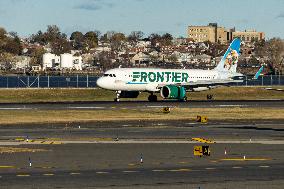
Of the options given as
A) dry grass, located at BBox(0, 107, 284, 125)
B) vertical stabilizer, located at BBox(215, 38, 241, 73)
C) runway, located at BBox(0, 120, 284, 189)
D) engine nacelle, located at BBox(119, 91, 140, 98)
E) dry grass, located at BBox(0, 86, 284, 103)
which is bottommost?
runway, located at BBox(0, 120, 284, 189)

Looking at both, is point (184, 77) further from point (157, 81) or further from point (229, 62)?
point (229, 62)

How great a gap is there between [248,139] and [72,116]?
26483 millimetres

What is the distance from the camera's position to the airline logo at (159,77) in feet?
347

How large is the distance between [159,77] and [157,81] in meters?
0.74

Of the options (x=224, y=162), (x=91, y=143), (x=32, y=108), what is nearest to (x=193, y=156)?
(x=224, y=162)

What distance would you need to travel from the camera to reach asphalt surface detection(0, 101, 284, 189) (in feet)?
117

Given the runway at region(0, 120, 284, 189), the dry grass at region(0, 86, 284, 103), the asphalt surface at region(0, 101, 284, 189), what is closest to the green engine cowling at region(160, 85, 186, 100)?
the dry grass at region(0, 86, 284, 103)

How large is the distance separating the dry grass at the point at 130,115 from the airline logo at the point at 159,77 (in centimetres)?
1916

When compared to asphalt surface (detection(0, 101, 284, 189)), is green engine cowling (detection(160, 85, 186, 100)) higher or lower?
higher

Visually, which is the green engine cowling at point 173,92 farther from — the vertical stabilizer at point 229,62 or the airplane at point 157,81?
the vertical stabilizer at point 229,62

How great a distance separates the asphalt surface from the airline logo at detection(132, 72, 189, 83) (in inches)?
1440

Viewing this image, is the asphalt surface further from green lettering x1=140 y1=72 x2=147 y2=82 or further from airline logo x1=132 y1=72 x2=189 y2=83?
green lettering x1=140 y1=72 x2=147 y2=82

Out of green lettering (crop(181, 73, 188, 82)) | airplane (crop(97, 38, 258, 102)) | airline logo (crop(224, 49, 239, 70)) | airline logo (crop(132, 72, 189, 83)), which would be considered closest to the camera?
airplane (crop(97, 38, 258, 102))

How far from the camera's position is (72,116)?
77.6m
